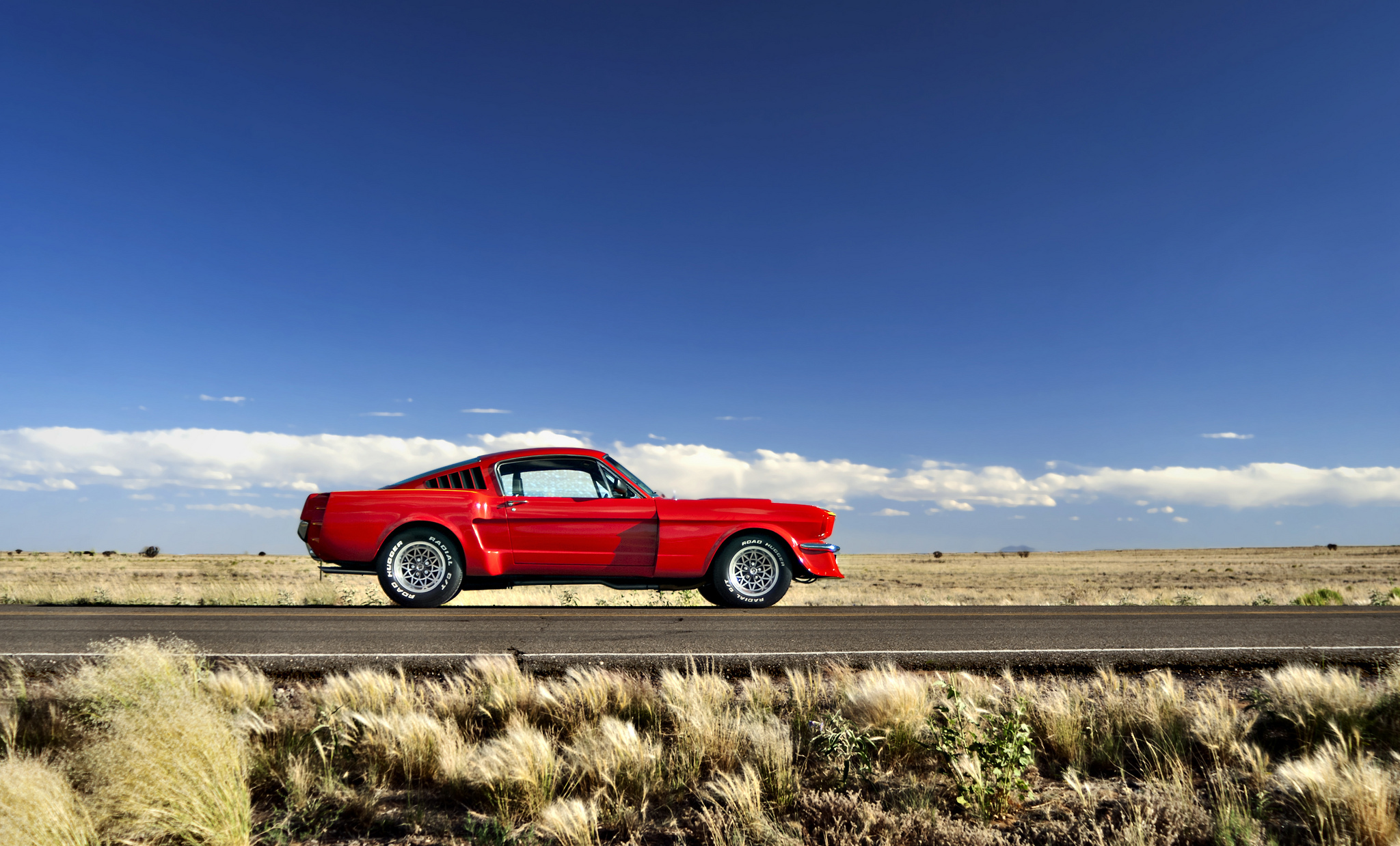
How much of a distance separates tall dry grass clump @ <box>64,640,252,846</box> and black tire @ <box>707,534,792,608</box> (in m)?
6.64

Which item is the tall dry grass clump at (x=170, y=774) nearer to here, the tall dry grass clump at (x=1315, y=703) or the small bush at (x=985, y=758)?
the small bush at (x=985, y=758)

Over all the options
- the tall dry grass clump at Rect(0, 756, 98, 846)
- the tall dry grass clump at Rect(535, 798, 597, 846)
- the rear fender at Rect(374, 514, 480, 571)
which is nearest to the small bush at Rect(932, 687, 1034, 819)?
the tall dry grass clump at Rect(535, 798, 597, 846)

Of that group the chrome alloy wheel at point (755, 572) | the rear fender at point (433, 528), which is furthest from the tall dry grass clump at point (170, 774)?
the chrome alloy wheel at point (755, 572)

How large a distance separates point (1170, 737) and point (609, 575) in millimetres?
6930

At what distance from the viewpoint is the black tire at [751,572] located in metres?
10.5

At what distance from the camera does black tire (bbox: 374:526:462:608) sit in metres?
10.2

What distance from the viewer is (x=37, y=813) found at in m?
3.63

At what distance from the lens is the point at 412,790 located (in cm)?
470

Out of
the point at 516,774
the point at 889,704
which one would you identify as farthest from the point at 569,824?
the point at 889,704

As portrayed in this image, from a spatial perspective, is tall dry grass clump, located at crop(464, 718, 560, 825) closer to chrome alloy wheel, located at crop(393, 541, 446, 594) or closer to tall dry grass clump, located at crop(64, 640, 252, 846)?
tall dry grass clump, located at crop(64, 640, 252, 846)

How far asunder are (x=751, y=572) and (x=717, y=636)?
257 cm

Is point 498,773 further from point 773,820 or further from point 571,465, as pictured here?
point 571,465

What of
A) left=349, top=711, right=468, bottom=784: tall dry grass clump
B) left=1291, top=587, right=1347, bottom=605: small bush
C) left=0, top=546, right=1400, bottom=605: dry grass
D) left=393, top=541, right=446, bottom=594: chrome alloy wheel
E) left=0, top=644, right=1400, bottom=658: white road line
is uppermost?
left=393, top=541, right=446, bottom=594: chrome alloy wheel

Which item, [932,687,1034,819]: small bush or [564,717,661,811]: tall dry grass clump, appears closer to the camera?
[932,687,1034,819]: small bush
